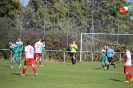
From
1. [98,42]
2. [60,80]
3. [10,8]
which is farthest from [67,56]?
[60,80]

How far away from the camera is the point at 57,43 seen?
143 ft

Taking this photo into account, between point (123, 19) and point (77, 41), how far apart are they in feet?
32.8

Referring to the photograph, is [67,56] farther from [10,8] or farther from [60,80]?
[60,80]

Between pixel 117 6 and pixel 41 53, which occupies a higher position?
pixel 117 6

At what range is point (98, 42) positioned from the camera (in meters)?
44.4

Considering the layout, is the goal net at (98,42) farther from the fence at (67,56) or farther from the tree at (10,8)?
the tree at (10,8)

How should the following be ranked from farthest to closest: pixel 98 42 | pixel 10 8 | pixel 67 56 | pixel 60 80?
1. pixel 10 8
2. pixel 98 42
3. pixel 67 56
4. pixel 60 80

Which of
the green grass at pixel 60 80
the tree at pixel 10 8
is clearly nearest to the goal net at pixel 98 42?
the tree at pixel 10 8

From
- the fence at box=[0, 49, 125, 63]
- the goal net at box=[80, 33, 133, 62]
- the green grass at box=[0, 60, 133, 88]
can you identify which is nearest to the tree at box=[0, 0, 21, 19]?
the fence at box=[0, 49, 125, 63]

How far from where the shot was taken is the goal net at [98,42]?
Answer: 4338 cm

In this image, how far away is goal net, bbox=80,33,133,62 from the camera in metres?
43.4

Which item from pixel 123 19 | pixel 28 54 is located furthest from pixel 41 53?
pixel 123 19

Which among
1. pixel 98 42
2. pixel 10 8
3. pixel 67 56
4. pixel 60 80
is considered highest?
pixel 10 8

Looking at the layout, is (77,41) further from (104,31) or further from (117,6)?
(117,6)
